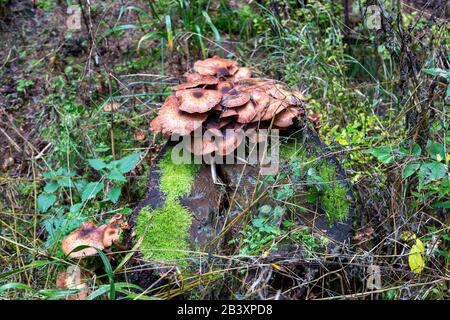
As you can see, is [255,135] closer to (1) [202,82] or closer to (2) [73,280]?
(1) [202,82]

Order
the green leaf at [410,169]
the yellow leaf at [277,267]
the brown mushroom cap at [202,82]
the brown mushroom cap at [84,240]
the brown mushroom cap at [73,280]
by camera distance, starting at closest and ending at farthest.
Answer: the yellow leaf at [277,267] → the green leaf at [410,169] → the brown mushroom cap at [73,280] → the brown mushroom cap at [84,240] → the brown mushroom cap at [202,82]

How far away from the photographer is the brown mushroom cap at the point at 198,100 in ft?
9.59

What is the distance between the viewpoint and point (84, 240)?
2.90 metres

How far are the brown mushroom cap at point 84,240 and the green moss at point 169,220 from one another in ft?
0.78

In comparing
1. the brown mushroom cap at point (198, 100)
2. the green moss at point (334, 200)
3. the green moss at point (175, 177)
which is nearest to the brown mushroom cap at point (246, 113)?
the brown mushroom cap at point (198, 100)

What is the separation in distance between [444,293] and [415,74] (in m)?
1.33

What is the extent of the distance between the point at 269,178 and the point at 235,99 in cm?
53

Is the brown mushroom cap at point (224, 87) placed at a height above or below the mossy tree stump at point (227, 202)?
above

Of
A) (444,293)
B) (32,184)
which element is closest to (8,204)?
(32,184)

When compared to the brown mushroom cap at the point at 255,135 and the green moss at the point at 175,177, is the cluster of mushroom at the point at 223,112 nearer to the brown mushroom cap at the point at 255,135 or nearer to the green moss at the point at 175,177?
the brown mushroom cap at the point at 255,135

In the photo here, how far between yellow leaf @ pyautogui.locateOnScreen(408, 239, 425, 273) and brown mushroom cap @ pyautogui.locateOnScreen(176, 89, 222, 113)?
1.39 meters

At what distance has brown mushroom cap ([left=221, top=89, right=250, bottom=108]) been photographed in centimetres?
293
